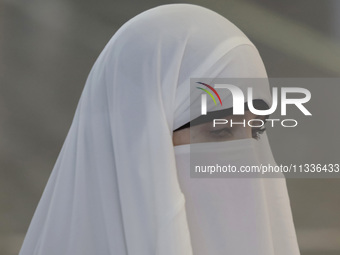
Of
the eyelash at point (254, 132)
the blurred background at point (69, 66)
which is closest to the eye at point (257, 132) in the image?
the eyelash at point (254, 132)

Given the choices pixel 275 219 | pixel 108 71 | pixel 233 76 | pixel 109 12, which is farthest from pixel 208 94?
pixel 109 12

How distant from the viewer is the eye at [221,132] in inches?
38.5

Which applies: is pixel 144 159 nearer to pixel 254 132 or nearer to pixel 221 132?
pixel 221 132

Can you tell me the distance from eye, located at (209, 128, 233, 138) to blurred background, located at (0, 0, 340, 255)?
1.14m

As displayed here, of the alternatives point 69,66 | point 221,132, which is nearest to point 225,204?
point 221,132

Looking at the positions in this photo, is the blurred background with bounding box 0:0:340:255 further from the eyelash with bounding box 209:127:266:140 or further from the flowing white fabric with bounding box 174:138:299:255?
the flowing white fabric with bounding box 174:138:299:255

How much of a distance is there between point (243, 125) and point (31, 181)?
1.31 meters

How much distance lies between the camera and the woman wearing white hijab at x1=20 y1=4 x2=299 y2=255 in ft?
2.77

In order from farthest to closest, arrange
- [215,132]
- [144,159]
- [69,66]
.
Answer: [69,66], [215,132], [144,159]

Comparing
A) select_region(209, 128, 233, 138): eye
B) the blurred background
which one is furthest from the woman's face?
the blurred background

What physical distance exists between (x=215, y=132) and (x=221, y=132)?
1cm

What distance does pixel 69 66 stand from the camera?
81.7 inches

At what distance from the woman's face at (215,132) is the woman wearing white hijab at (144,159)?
19 mm

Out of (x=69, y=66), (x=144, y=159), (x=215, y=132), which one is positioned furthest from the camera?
(x=69, y=66)
